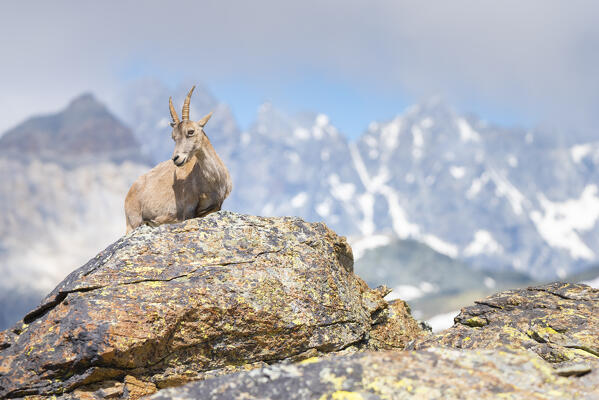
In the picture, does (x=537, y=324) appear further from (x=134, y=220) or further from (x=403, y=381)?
(x=134, y=220)

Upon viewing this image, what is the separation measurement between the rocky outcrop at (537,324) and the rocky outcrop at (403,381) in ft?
14.3

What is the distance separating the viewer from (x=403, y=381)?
8.33 metres

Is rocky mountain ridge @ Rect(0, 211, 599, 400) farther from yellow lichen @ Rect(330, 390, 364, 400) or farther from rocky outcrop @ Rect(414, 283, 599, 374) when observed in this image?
yellow lichen @ Rect(330, 390, 364, 400)

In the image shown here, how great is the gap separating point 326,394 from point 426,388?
4.79ft

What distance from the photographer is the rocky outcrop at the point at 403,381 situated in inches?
322

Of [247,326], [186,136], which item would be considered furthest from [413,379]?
[186,136]

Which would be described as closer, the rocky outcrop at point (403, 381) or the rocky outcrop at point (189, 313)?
the rocky outcrop at point (403, 381)

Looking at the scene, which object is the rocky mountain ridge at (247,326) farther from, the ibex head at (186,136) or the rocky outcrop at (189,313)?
the ibex head at (186,136)

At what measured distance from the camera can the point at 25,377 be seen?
12.1 m

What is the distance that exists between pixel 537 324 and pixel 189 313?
8964 millimetres

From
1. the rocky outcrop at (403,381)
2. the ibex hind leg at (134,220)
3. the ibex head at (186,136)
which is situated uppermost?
the ibex head at (186,136)

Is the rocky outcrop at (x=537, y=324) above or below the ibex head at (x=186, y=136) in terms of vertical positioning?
below

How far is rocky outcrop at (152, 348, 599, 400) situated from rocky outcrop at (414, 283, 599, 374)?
4.36m

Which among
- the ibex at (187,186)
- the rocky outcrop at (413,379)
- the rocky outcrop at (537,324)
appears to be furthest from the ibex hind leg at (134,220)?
the rocky outcrop at (413,379)
